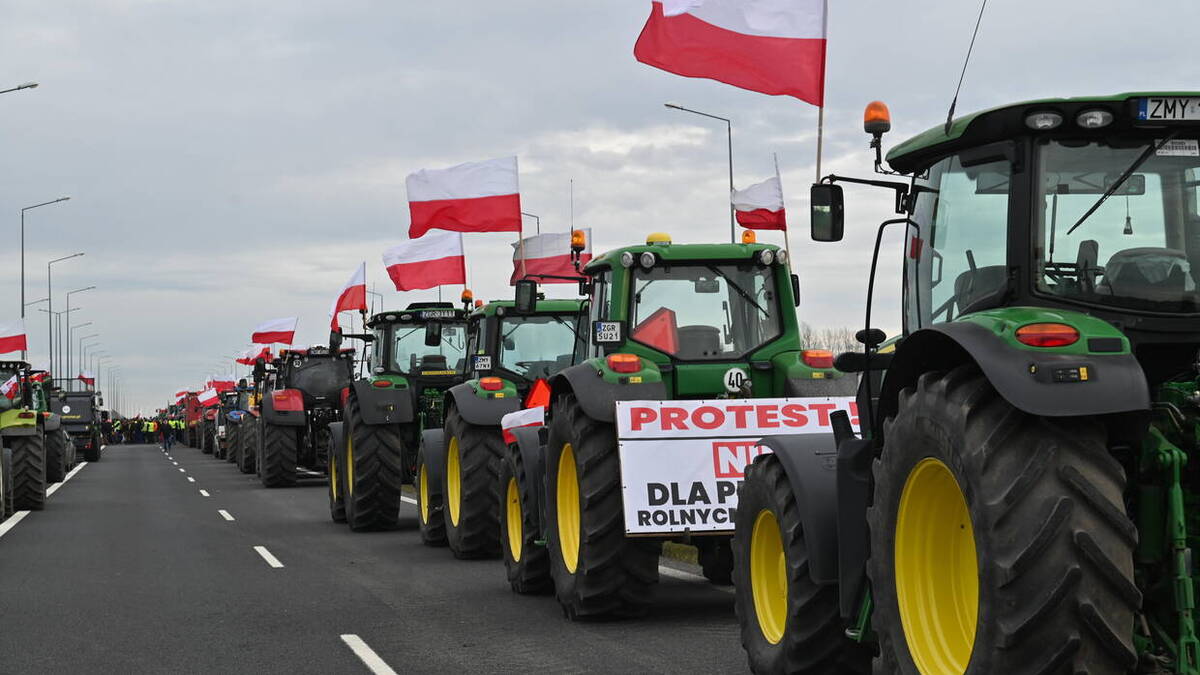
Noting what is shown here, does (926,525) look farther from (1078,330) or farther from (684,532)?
(684,532)

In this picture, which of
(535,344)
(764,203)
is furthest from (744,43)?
(764,203)

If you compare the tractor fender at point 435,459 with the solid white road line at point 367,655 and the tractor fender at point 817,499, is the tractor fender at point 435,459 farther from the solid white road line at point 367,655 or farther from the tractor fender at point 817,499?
the tractor fender at point 817,499

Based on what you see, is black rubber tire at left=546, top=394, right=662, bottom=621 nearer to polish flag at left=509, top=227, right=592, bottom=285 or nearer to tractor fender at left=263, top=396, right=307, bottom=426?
polish flag at left=509, top=227, right=592, bottom=285

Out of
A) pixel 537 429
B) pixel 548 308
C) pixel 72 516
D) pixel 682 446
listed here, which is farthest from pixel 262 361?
pixel 682 446

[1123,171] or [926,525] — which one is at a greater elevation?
[1123,171]

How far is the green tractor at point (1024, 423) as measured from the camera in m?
4.55

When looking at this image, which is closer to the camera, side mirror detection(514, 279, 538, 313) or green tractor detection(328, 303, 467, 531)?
side mirror detection(514, 279, 538, 313)

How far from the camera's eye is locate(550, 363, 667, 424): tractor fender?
9.73 meters

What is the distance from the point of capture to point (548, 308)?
50.8 ft

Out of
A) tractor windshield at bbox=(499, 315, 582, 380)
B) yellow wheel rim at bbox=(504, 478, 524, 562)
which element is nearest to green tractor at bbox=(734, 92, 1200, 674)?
yellow wheel rim at bbox=(504, 478, 524, 562)

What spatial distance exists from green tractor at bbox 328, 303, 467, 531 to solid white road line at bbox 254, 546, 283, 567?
2302 millimetres

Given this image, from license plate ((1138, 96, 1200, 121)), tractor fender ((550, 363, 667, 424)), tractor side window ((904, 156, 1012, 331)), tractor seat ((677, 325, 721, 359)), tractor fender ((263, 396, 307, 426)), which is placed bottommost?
tractor fender ((263, 396, 307, 426))

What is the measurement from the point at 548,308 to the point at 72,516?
9.86m

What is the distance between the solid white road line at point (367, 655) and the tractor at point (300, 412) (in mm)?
18356
